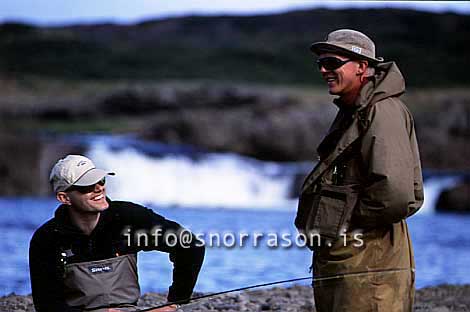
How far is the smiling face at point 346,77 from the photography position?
4.98 metres

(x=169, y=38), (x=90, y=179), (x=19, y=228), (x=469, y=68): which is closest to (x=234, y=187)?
(x=19, y=228)

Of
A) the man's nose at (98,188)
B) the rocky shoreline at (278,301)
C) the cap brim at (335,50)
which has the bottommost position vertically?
the rocky shoreline at (278,301)

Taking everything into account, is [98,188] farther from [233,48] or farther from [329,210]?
[233,48]

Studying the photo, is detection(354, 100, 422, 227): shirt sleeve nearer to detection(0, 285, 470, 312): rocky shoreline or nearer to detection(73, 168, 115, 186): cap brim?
detection(73, 168, 115, 186): cap brim

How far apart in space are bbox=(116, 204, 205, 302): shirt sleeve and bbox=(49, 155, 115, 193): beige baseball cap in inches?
8.8

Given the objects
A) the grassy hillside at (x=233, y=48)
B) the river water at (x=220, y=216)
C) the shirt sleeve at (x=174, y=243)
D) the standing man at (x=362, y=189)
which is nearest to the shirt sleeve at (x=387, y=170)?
the standing man at (x=362, y=189)

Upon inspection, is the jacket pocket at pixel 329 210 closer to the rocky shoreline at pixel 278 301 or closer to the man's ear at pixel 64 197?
the man's ear at pixel 64 197

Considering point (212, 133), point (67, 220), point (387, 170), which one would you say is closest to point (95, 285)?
point (67, 220)

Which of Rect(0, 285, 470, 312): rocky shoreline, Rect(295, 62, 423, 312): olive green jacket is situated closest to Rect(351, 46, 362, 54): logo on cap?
Rect(295, 62, 423, 312): olive green jacket

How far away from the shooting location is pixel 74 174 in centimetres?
511

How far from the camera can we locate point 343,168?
4.93 meters

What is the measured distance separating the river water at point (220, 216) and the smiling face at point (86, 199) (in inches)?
246

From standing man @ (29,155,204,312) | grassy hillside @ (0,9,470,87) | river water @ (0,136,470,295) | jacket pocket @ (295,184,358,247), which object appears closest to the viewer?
jacket pocket @ (295,184,358,247)

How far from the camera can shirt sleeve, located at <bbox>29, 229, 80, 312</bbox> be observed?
503 cm
